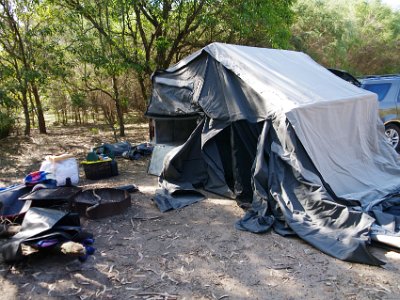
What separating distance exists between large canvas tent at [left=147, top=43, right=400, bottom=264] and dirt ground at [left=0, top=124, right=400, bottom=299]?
262 mm

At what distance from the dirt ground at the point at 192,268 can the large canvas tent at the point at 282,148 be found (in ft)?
0.86

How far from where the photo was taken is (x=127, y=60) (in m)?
8.69

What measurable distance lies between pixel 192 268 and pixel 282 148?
2.07m

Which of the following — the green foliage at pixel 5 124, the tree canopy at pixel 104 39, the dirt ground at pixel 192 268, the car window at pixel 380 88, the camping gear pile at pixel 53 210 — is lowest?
the dirt ground at pixel 192 268

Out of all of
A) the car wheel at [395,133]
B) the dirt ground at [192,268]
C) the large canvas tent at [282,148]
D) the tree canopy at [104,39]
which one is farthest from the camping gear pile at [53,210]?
the car wheel at [395,133]

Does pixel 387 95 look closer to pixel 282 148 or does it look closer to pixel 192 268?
pixel 282 148

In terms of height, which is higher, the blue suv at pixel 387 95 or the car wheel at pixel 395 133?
the blue suv at pixel 387 95

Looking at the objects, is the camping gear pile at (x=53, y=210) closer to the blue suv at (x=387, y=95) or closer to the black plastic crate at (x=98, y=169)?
the black plastic crate at (x=98, y=169)

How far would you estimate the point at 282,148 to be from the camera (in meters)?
4.62

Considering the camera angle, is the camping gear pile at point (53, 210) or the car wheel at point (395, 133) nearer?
the camping gear pile at point (53, 210)

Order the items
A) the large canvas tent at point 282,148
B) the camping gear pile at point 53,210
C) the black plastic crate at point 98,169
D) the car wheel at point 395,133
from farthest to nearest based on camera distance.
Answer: the car wheel at point 395,133 < the black plastic crate at point 98,169 < the large canvas tent at point 282,148 < the camping gear pile at point 53,210

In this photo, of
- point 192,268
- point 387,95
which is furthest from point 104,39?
point 192,268

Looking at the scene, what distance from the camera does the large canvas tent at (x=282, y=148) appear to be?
163 inches

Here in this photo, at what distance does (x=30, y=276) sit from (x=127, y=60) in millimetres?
6424
